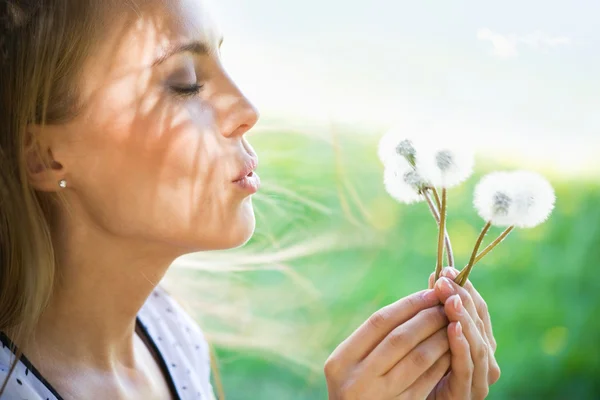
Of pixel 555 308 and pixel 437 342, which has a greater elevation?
pixel 437 342

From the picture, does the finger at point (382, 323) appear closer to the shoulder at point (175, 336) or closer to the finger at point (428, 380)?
the finger at point (428, 380)

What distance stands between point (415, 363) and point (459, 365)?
58 millimetres

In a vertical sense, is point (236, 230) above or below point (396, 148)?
below

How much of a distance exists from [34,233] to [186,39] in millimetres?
327

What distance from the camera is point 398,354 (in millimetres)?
875

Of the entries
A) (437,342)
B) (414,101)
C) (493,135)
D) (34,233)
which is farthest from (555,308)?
(34,233)


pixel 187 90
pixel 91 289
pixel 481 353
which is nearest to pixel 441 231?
pixel 481 353

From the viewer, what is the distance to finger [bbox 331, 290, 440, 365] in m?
0.89

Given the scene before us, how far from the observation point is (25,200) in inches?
Answer: 36.2

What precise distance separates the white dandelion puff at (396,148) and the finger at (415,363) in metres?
0.23

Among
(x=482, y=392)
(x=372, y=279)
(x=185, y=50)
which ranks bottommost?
(x=372, y=279)

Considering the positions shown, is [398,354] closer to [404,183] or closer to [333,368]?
[333,368]

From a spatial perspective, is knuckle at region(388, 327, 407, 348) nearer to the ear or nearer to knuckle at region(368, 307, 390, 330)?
knuckle at region(368, 307, 390, 330)

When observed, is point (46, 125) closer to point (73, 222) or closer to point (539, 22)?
point (73, 222)
